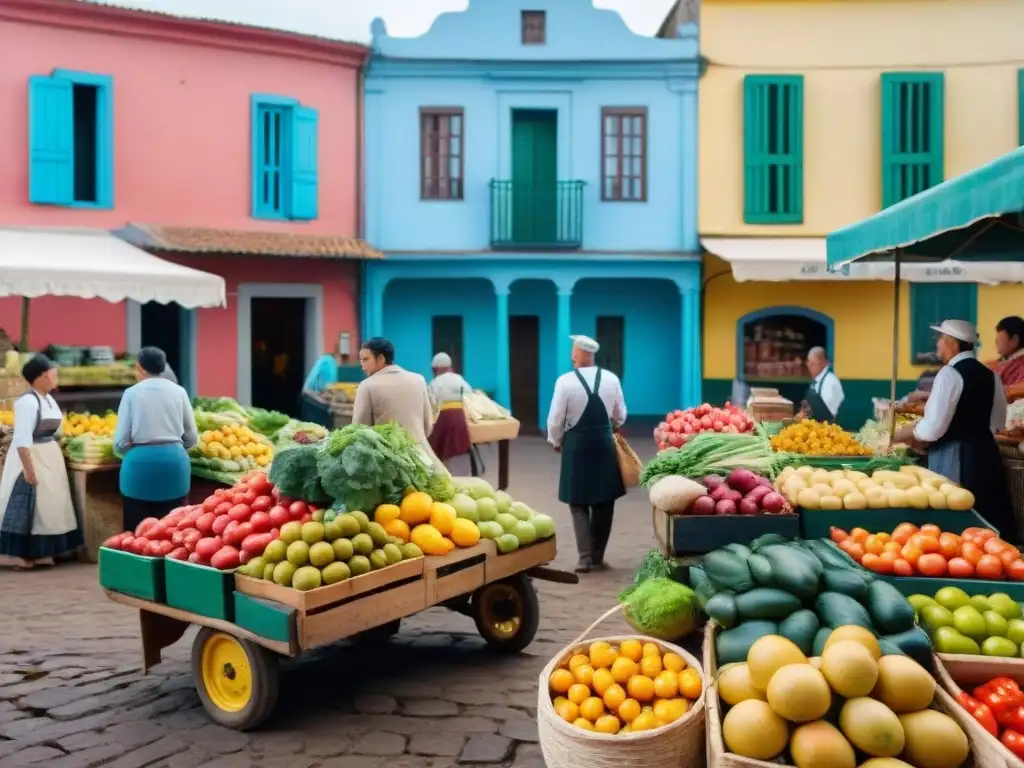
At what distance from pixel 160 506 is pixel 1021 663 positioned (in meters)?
5.58

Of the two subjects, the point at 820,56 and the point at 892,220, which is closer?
the point at 892,220

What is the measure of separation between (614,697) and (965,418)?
11.7ft

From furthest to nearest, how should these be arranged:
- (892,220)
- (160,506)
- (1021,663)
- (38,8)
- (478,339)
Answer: (478,339)
(38,8)
(160,506)
(892,220)
(1021,663)

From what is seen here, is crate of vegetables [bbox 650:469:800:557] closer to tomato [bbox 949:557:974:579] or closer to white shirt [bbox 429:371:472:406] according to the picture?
tomato [bbox 949:557:974:579]

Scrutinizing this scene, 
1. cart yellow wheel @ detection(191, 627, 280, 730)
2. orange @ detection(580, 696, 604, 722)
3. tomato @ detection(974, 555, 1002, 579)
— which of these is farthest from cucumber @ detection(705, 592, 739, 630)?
cart yellow wheel @ detection(191, 627, 280, 730)

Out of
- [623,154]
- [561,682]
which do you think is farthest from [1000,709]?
[623,154]

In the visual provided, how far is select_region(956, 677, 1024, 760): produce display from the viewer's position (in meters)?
3.23

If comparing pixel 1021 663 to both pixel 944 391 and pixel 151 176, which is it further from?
pixel 151 176

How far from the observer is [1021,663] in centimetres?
364

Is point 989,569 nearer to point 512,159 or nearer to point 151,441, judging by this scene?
point 151,441

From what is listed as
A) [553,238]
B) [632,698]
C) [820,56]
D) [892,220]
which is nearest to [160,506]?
[632,698]

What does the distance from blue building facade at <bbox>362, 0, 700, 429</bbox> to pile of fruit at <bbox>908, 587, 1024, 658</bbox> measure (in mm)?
13608

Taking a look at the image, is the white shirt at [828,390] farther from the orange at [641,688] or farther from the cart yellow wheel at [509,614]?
the orange at [641,688]

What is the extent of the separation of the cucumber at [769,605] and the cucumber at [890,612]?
281 millimetres
